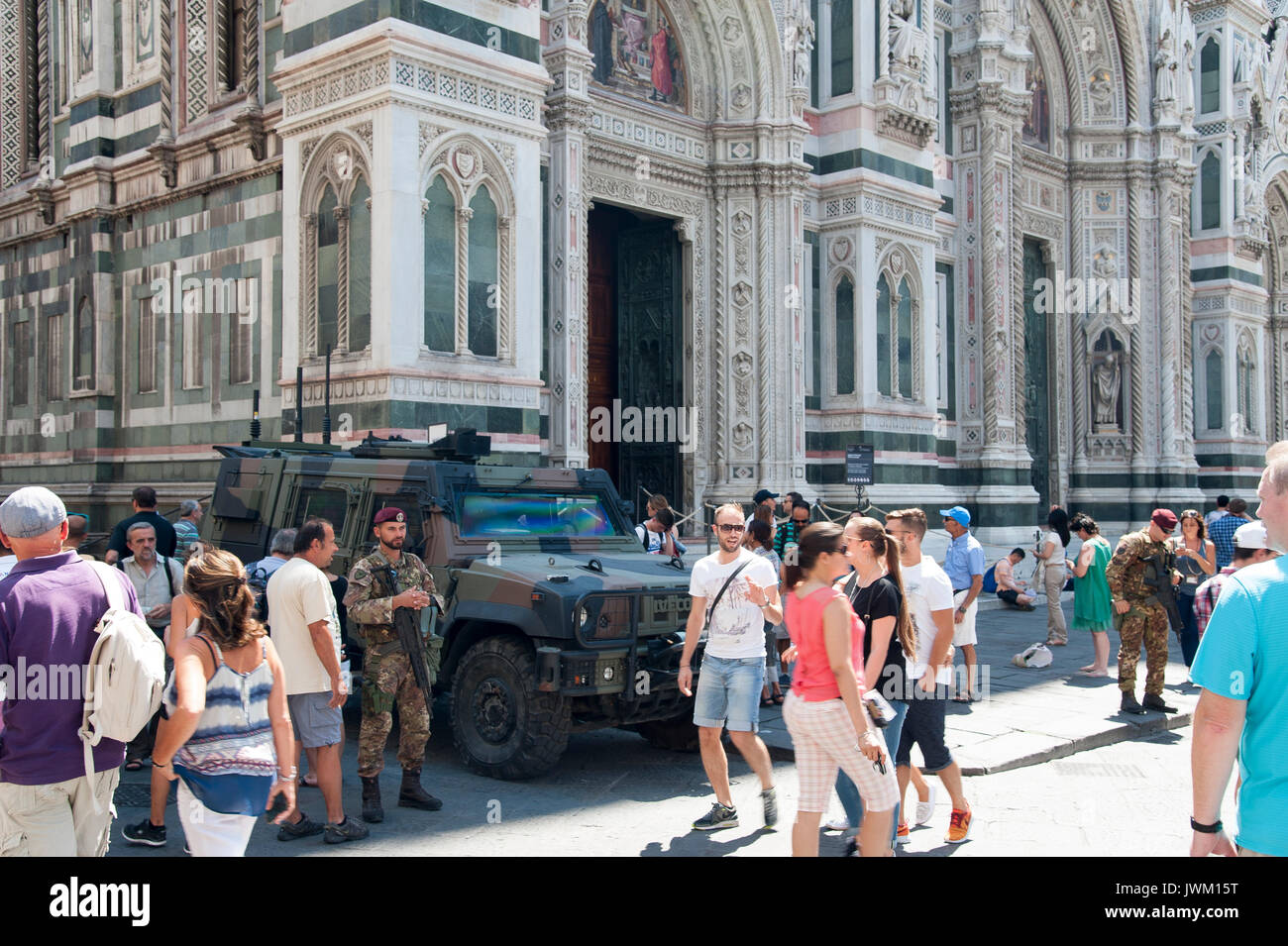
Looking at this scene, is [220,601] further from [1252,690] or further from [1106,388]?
[1106,388]

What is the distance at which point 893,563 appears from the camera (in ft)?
18.7

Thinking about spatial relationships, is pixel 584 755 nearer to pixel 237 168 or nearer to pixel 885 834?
pixel 885 834

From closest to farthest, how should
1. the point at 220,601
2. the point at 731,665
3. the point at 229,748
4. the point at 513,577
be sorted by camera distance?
the point at 229,748 < the point at 220,601 < the point at 731,665 < the point at 513,577

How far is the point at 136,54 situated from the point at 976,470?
16.5 meters

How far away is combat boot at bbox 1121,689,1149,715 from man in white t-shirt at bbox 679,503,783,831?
14.2 feet

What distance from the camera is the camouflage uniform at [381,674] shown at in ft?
20.6

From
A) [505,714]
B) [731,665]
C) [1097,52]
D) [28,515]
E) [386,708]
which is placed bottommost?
[505,714]

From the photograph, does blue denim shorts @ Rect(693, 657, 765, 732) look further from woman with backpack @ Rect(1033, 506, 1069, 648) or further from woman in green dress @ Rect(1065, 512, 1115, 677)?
woman with backpack @ Rect(1033, 506, 1069, 648)

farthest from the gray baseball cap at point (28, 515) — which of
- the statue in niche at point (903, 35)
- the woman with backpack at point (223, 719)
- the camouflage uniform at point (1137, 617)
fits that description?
the statue in niche at point (903, 35)

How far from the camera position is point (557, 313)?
1499 centimetres

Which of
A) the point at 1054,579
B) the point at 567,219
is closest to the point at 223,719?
the point at 1054,579

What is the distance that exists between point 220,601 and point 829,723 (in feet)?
8.34

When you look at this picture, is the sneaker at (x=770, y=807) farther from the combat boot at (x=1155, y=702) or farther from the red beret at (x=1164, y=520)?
the red beret at (x=1164, y=520)

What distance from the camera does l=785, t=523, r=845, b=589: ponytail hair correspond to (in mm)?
5055
